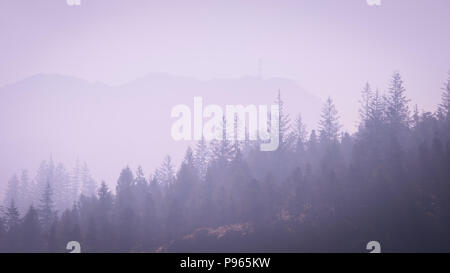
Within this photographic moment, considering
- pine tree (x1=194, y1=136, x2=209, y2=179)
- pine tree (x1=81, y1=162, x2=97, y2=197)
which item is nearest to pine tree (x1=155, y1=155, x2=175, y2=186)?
pine tree (x1=194, y1=136, x2=209, y2=179)

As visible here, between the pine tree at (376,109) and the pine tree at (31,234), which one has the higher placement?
the pine tree at (376,109)

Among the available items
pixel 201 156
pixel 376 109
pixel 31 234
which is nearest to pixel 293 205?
pixel 376 109

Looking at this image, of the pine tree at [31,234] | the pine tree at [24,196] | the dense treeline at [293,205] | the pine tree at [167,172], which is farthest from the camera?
the pine tree at [24,196]

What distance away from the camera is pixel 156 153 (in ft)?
554

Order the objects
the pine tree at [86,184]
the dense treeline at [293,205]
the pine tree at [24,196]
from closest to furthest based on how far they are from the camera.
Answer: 1. the dense treeline at [293,205]
2. the pine tree at [24,196]
3. the pine tree at [86,184]

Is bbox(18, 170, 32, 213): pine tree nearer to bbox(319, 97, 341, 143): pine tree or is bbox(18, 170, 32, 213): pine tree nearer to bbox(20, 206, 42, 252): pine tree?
bbox(20, 206, 42, 252): pine tree

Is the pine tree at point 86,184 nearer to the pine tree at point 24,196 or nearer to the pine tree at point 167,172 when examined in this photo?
the pine tree at point 24,196

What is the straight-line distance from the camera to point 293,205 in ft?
78.0

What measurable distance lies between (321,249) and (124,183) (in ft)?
68.5

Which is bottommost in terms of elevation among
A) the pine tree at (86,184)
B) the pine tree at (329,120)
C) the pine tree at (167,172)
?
the pine tree at (86,184)

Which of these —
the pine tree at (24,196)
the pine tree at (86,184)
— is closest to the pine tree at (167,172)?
the pine tree at (86,184)

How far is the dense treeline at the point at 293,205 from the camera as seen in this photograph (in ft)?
61.5
